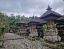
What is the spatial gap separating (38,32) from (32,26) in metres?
2.01

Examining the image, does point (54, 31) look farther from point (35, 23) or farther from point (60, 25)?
point (35, 23)

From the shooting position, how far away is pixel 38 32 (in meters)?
19.3

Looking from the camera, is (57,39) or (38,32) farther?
(38,32)

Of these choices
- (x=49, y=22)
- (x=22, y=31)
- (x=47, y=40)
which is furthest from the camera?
(x=22, y=31)

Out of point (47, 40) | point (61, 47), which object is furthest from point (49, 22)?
point (61, 47)

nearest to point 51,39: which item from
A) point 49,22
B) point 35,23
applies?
point 49,22

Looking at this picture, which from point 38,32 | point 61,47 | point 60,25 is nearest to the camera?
point 61,47

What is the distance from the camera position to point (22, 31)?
2702cm

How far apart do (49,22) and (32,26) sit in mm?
7791

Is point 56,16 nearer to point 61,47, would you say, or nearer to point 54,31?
point 54,31

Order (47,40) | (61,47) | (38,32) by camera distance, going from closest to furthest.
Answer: (61,47), (47,40), (38,32)

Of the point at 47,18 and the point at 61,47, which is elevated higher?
the point at 47,18

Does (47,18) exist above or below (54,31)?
above

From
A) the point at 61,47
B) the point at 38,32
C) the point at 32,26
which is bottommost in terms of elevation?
the point at 61,47
